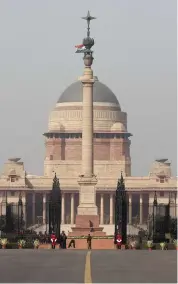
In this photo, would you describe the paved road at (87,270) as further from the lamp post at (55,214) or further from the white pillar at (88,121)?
the white pillar at (88,121)

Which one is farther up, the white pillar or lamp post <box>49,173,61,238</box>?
the white pillar

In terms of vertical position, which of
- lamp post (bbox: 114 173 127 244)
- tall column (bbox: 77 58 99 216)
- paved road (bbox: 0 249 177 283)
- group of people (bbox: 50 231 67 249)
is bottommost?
paved road (bbox: 0 249 177 283)

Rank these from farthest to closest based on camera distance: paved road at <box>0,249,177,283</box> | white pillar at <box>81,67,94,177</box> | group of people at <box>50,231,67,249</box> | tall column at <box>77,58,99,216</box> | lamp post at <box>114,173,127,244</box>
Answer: white pillar at <box>81,67,94,177</box>, tall column at <box>77,58,99,216</box>, lamp post at <box>114,173,127,244</box>, group of people at <box>50,231,67,249</box>, paved road at <box>0,249,177,283</box>

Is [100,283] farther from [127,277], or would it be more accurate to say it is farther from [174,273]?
[174,273]

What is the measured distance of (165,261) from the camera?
5238 cm

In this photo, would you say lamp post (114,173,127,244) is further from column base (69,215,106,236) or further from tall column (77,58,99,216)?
tall column (77,58,99,216)

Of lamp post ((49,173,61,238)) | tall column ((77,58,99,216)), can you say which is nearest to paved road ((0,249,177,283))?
lamp post ((49,173,61,238))

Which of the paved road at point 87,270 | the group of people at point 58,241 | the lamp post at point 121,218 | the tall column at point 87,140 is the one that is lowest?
the paved road at point 87,270

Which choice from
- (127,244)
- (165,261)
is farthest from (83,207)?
(165,261)

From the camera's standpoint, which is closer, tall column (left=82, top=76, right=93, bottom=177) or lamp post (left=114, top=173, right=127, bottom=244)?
lamp post (left=114, top=173, right=127, bottom=244)

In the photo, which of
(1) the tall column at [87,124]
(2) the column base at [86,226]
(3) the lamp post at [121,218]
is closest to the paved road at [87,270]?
(3) the lamp post at [121,218]

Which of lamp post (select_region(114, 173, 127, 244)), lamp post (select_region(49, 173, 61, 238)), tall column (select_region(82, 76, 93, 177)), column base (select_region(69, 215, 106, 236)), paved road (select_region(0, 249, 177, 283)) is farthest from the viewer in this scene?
tall column (select_region(82, 76, 93, 177))

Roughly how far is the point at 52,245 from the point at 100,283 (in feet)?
157

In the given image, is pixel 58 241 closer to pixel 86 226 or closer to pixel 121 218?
pixel 121 218
